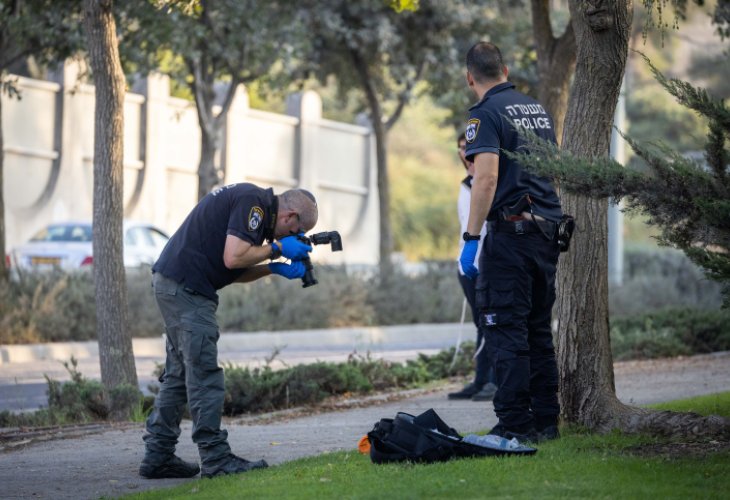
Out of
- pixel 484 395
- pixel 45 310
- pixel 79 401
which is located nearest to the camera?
pixel 79 401

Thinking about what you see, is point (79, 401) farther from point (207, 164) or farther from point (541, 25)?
point (207, 164)

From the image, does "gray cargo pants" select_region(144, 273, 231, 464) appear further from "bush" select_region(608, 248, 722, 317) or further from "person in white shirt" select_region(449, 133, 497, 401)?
"bush" select_region(608, 248, 722, 317)

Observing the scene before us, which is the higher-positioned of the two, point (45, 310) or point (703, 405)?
point (45, 310)

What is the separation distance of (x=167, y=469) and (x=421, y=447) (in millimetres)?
1458

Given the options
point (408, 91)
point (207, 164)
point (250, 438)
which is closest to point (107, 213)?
point (250, 438)

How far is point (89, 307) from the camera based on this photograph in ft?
51.0

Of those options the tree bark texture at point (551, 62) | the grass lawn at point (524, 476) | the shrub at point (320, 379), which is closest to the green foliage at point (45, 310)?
the shrub at point (320, 379)

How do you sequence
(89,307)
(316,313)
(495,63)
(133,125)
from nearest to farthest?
1. (495,63)
2. (89,307)
3. (316,313)
4. (133,125)

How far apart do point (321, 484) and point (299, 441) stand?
6.93 ft

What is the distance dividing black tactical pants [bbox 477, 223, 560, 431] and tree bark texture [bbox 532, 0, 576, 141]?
216 inches

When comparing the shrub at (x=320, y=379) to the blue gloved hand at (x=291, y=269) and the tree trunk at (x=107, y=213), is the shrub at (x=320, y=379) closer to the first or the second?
the tree trunk at (x=107, y=213)

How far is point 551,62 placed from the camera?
12.0 metres

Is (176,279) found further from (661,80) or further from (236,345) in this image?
(236,345)

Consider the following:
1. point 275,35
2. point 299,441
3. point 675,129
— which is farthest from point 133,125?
point 675,129
